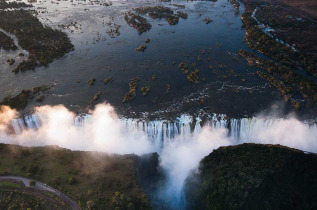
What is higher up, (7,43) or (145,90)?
(7,43)

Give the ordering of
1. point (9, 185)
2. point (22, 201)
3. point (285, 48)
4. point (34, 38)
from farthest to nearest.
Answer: point (34, 38) → point (285, 48) → point (9, 185) → point (22, 201)

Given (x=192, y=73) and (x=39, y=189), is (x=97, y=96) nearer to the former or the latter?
(x=192, y=73)

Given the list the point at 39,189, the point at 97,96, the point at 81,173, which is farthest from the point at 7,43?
the point at 81,173

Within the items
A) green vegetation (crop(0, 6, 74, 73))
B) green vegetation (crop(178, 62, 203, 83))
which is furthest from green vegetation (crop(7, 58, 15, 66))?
green vegetation (crop(178, 62, 203, 83))

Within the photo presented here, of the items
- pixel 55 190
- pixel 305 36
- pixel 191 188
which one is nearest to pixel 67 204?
pixel 55 190

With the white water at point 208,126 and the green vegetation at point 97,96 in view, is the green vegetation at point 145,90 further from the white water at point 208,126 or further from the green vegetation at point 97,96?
the green vegetation at point 97,96

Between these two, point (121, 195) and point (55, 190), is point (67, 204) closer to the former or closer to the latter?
point (55, 190)

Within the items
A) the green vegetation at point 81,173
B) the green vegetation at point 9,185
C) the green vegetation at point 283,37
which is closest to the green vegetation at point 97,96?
the green vegetation at point 81,173
